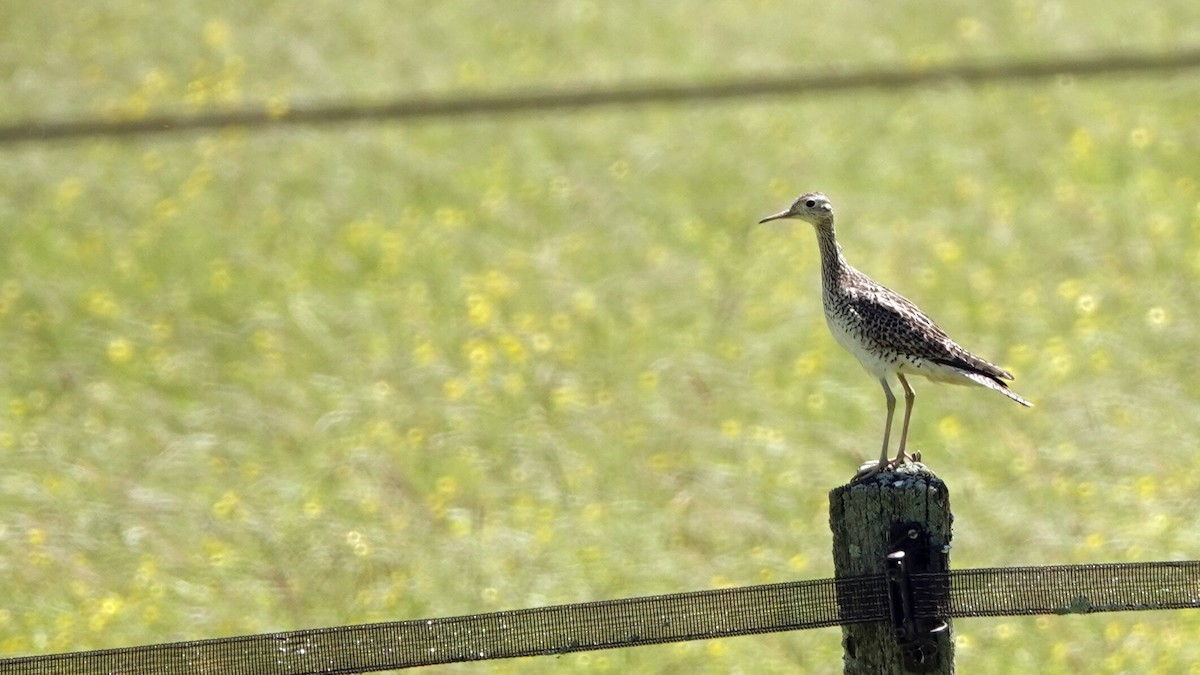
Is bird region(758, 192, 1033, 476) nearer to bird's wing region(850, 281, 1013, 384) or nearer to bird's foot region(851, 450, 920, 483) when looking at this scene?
bird's wing region(850, 281, 1013, 384)

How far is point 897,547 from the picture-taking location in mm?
5141

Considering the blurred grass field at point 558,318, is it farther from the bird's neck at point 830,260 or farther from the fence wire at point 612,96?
the bird's neck at point 830,260

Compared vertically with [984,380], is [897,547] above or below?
below

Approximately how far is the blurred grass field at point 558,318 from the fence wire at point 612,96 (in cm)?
20

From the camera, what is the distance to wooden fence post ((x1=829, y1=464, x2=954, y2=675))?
5070mm

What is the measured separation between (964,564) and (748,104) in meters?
7.62

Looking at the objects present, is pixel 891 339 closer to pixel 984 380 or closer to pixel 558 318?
pixel 984 380

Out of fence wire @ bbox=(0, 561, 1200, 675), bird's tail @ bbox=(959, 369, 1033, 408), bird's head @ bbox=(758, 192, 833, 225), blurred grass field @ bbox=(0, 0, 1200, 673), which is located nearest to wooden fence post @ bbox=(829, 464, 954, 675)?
fence wire @ bbox=(0, 561, 1200, 675)

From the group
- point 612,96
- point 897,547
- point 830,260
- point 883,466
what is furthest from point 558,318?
point 897,547

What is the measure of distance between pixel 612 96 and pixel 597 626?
39.5 feet

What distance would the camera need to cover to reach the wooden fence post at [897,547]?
200 inches

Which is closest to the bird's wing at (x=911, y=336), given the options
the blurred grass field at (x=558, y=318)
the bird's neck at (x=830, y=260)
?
the bird's neck at (x=830, y=260)

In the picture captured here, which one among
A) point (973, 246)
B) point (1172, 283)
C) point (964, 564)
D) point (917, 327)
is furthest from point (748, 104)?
point (917, 327)

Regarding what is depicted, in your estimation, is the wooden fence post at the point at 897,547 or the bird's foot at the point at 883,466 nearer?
the wooden fence post at the point at 897,547
